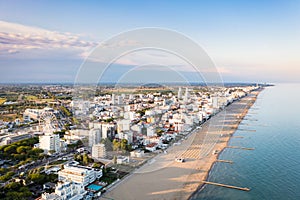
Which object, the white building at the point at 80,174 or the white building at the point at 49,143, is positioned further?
the white building at the point at 49,143

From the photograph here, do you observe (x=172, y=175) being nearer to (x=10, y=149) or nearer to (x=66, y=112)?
(x=10, y=149)

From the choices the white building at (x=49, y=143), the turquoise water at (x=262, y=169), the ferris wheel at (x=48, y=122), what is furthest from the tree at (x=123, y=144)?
the ferris wheel at (x=48, y=122)

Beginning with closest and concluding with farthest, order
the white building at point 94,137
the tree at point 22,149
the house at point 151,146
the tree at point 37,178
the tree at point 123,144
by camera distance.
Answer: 1. the tree at point 37,178
2. the white building at point 94,137
3. the tree at point 123,144
4. the tree at point 22,149
5. the house at point 151,146

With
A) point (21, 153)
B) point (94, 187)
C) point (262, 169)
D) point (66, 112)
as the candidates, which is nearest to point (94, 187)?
point (94, 187)

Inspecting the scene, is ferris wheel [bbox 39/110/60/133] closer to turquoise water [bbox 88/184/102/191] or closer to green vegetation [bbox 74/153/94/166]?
green vegetation [bbox 74/153/94/166]

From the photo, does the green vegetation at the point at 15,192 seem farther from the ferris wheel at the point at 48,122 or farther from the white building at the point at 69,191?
the ferris wheel at the point at 48,122

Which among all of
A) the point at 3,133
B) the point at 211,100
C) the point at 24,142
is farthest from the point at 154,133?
the point at 211,100

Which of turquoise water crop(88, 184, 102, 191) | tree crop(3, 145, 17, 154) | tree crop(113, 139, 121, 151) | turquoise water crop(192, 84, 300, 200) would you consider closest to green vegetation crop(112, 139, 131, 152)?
tree crop(113, 139, 121, 151)
